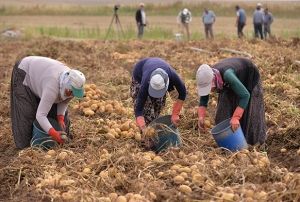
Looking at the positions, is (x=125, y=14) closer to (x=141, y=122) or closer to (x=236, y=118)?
(x=141, y=122)

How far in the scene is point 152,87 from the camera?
4.74 metres

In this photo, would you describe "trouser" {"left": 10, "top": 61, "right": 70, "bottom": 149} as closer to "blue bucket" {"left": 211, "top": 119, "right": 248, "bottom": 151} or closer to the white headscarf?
the white headscarf

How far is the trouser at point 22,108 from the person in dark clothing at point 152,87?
851mm

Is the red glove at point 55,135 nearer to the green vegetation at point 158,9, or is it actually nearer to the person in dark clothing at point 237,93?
the person in dark clothing at point 237,93

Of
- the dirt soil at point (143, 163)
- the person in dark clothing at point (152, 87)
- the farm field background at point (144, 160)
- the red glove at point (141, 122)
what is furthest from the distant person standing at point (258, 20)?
the red glove at point (141, 122)

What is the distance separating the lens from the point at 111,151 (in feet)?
17.4

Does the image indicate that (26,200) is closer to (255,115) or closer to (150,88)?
(150,88)

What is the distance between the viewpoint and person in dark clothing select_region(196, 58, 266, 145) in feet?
16.0

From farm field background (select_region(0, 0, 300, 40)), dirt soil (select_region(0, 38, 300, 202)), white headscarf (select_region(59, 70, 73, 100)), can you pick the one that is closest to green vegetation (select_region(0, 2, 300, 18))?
farm field background (select_region(0, 0, 300, 40))

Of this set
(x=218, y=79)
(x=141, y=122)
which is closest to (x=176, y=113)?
(x=141, y=122)

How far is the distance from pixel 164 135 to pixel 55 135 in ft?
3.12

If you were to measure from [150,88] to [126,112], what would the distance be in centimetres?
248

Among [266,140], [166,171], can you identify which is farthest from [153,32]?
[166,171]

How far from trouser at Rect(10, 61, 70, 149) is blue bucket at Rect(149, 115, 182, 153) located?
1.02m
